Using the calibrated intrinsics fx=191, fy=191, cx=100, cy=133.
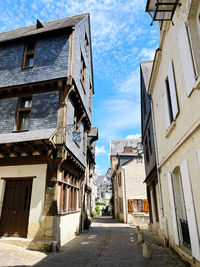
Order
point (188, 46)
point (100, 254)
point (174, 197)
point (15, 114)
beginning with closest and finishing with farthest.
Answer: point (188, 46) < point (174, 197) < point (100, 254) < point (15, 114)

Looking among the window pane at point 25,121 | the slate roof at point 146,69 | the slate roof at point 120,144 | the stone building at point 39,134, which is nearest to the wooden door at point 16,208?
the stone building at point 39,134

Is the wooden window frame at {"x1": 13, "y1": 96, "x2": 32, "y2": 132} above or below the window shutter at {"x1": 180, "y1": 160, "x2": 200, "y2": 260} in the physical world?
above

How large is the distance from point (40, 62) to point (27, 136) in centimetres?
393

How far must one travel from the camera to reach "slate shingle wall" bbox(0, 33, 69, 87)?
29.2 feet

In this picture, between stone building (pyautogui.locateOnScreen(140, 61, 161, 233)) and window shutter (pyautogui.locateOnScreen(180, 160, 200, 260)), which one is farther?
stone building (pyautogui.locateOnScreen(140, 61, 161, 233))

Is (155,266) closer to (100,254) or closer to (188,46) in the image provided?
(100,254)

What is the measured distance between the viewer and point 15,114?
8.71 metres

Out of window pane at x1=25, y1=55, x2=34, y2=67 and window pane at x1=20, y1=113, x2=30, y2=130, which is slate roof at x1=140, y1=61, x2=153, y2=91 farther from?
window pane at x1=20, y1=113, x2=30, y2=130

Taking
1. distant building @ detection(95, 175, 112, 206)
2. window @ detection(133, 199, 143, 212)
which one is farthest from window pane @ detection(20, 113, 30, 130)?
distant building @ detection(95, 175, 112, 206)

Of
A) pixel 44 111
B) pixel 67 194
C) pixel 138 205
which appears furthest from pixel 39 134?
pixel 138 205

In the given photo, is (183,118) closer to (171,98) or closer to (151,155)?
(171,98)

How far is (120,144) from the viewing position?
33.9m

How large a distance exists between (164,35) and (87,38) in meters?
7.85

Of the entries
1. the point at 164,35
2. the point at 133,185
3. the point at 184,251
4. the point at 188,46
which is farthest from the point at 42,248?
the point at 133,185
